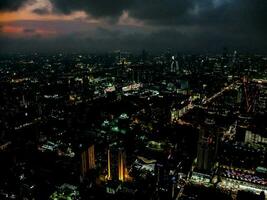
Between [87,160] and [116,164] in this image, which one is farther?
[87,160]

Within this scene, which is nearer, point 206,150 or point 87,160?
point 87,160

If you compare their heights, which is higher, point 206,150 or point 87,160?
point 206,150

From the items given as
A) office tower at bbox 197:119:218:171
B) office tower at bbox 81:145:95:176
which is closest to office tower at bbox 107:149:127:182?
office tower at bbox 81:145:95:176

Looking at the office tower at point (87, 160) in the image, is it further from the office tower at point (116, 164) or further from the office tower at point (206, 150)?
the office tower at point (206, 150)

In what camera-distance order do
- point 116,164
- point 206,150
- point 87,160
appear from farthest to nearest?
point 206,150 → point 87,160 → point 116,164

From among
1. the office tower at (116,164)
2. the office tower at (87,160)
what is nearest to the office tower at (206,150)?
the office tower at (116,164)

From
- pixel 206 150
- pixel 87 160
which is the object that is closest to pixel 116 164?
pixel 87 160

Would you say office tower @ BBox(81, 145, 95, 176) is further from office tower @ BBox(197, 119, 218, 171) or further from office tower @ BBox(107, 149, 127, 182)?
office tower @ BBox(197, 119, 218, 171)

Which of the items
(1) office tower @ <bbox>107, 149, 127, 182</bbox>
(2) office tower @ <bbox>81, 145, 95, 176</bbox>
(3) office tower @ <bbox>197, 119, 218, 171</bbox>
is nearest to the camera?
(1) office tower @ <bbox>107, 149, 127, 182</bbox>

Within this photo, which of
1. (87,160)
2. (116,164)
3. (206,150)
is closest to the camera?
(116,164)

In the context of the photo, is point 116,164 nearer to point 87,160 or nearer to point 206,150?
point 87,160

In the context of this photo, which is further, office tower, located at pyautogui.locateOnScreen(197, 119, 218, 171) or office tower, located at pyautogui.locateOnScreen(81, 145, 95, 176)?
office tower, located at pyautogui.locateOnScreen(197, 119, 218, 171)
